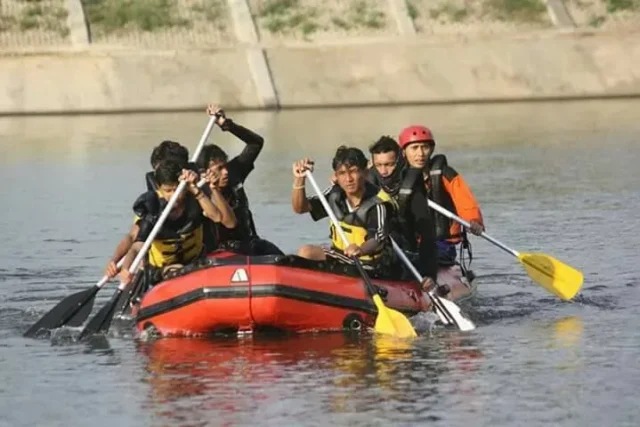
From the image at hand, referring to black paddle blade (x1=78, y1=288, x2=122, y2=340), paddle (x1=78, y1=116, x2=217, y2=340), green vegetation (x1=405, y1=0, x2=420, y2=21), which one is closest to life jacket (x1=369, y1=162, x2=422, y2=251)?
paddle (x1=78, y1=116, x2=217, y2=340)

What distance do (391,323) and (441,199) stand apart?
3062mm

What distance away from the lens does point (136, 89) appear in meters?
46.5

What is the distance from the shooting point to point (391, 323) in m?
14.3

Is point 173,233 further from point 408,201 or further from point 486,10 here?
point 486,10

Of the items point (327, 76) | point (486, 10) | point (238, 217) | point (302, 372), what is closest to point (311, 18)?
point (327, 76)

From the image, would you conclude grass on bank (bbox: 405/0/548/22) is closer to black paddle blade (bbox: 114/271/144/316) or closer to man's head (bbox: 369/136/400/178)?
man's head (bbox: 369/136/400/178)

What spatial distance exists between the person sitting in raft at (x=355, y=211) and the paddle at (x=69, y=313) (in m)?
1.57

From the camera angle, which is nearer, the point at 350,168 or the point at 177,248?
the point at 350,168

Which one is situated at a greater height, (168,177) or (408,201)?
(168,177)

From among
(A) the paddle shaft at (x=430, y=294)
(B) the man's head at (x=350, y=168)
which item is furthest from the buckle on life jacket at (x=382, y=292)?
(B) the man's head at (x=350, y=168)

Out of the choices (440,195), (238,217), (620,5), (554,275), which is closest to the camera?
(238,217)

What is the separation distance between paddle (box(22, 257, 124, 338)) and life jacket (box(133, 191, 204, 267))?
A: 1.06 feet

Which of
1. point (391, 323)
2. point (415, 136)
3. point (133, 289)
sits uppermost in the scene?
point (415, 136)

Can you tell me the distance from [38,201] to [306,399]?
585 inches
